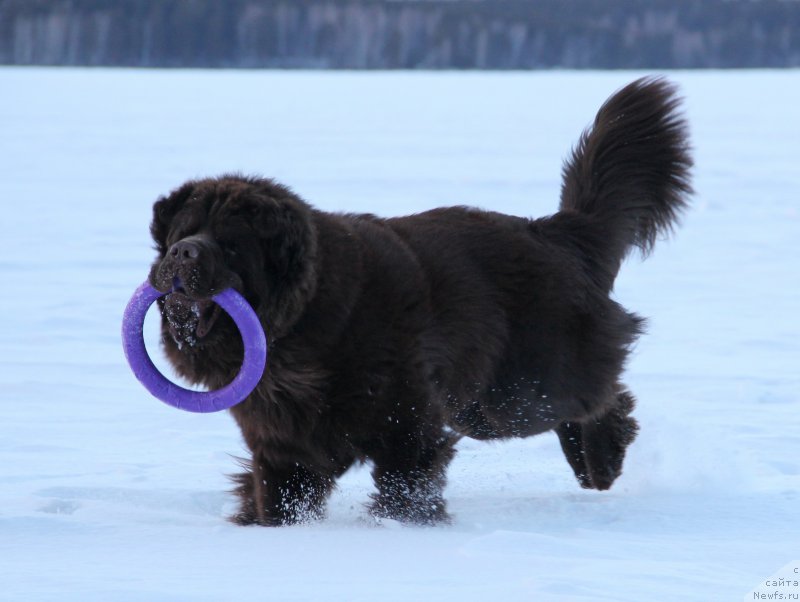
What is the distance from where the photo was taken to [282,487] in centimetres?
434

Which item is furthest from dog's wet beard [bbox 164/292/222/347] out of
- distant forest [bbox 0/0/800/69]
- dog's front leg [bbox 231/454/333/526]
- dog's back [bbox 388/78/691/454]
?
distant forest [bbox 0/0/800/69]

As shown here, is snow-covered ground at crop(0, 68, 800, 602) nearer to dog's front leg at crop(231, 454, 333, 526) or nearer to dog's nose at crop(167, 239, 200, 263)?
dog's front leg at crop(231, 454, 333, 526)

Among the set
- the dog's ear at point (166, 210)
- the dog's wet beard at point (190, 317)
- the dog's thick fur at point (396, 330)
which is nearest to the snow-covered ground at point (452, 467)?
the dog's thick fur at point (396, 330)

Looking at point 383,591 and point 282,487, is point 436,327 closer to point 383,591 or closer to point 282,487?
point 282,487

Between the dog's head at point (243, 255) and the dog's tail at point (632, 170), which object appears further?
the dog's tail at point (632, 170)

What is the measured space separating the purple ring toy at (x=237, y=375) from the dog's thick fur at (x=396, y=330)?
0.07m

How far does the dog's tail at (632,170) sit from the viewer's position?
5223mm

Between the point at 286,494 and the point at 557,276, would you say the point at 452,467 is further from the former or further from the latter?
the point at 286,494

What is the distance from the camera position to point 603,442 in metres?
5.14

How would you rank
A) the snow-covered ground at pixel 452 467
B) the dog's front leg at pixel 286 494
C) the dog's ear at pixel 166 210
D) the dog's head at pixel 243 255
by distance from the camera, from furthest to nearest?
the dog's front leg at pixel 286 494, the dog's ear at pixel 166 210, the dog's head at pixel 243 255, the snow-covered ground at pixel 452 467

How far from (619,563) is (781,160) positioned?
57.1ft

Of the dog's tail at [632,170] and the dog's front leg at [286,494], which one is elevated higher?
the dog's tail at [632,170]

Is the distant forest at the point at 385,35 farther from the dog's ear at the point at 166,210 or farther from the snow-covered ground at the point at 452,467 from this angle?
the dog's ear at the point at 166,210

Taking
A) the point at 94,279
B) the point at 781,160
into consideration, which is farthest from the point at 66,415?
the point at 781,160
